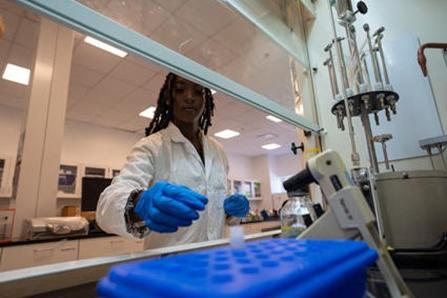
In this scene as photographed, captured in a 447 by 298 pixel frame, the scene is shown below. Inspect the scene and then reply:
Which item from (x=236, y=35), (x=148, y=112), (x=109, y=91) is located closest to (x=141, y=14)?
(x=236, y=35)

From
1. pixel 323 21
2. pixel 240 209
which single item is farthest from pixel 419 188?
pixel 323 21

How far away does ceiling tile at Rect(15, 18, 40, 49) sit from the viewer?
211cm

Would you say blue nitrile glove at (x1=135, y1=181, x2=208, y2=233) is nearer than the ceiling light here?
Yes

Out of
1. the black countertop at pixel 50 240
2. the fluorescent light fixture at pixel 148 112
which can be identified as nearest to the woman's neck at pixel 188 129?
the black countertop at pixel 50 240

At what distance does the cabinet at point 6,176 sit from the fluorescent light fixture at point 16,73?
97 centimetres

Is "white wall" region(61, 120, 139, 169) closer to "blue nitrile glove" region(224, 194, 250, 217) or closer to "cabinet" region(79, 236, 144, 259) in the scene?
"cabinet" region(79, 236, 144, 259)

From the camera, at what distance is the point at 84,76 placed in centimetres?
279

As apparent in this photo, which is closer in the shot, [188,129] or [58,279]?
[58,279]

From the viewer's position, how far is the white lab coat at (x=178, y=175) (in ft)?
2.48

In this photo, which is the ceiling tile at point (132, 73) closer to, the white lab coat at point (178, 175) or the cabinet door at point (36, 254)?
the cabinet door at point (36, 254)

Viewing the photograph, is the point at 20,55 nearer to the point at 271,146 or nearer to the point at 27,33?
the point at 27,33

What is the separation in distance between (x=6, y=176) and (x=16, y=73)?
4.15ft

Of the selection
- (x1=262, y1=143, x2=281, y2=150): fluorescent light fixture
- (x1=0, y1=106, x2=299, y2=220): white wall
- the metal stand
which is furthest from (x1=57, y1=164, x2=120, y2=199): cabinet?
the metal stand

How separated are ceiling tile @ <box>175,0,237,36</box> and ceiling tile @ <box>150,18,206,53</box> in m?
0.06
